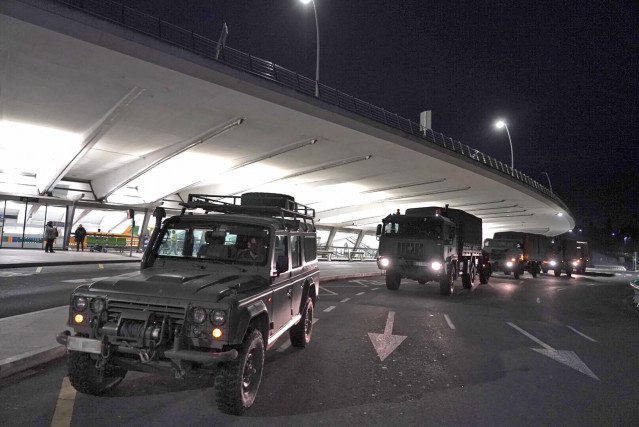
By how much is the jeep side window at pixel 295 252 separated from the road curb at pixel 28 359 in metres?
3.44

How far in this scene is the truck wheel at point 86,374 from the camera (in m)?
4.36

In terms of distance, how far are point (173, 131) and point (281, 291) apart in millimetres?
23148

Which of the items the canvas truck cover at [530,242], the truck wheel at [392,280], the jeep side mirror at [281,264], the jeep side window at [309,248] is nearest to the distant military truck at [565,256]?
the canvas truck cover at [530,242]

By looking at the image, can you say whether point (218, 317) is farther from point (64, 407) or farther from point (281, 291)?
point (64, 407)

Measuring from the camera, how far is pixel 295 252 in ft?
21.8

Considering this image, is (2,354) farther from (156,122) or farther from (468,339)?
(156,122)

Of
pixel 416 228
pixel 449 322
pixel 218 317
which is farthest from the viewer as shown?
pixel 416 228

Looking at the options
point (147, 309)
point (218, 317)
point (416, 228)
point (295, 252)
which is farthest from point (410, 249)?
point (147, 309)

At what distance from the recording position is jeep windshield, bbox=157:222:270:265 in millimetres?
5512

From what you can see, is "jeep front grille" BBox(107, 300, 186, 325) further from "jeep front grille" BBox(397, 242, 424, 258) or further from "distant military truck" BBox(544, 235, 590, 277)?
"distant military truck" BBox(544, 235, 590, 277)

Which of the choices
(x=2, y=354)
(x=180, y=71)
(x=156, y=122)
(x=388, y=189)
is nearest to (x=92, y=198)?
(x=156, y=122)

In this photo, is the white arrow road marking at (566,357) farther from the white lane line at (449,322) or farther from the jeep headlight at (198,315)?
the jeep headlight at (198,315)

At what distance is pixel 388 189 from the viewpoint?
47.2 metres

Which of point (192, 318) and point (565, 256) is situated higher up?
point (565, 256)
